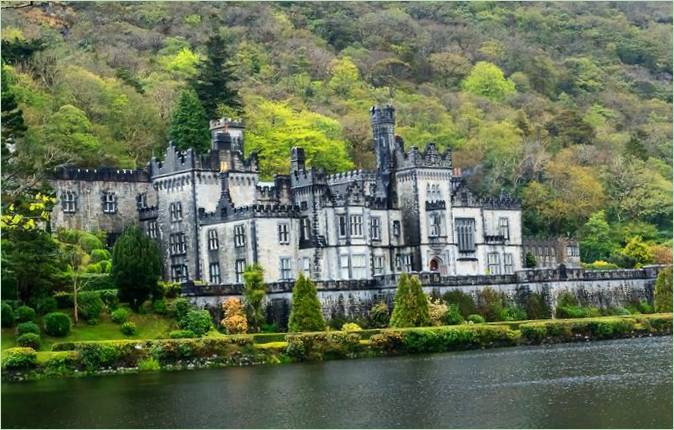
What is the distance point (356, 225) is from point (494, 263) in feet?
44.0

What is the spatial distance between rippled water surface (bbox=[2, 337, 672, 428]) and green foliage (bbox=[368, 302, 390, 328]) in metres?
14.3

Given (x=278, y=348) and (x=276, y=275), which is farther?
(x=276, y=275)

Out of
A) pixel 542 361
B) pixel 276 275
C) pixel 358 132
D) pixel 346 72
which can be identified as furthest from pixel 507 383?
pixel 346 72

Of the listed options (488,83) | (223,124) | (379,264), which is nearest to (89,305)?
(223,124)

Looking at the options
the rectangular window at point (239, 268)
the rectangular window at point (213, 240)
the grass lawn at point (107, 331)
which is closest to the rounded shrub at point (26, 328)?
the grass lawn at point (107, 331)

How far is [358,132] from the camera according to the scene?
143 metres

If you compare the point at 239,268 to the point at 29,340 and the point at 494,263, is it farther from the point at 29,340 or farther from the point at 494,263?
the point at 29,340

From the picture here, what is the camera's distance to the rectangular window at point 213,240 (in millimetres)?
99062

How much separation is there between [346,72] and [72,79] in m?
56.5

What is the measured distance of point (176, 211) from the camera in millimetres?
101312

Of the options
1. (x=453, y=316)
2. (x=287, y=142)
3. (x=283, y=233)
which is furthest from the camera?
(x=287, y=142)

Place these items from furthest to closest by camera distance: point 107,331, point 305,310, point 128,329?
Result: point 305,310 → point 107,331 → point 128,329

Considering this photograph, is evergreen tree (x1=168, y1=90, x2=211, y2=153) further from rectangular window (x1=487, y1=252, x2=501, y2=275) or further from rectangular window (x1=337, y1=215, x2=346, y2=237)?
rectangular window (x1=487, y1=252, x2=501, y2=275)

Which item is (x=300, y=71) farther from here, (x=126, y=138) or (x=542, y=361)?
(x=542, y=361)
